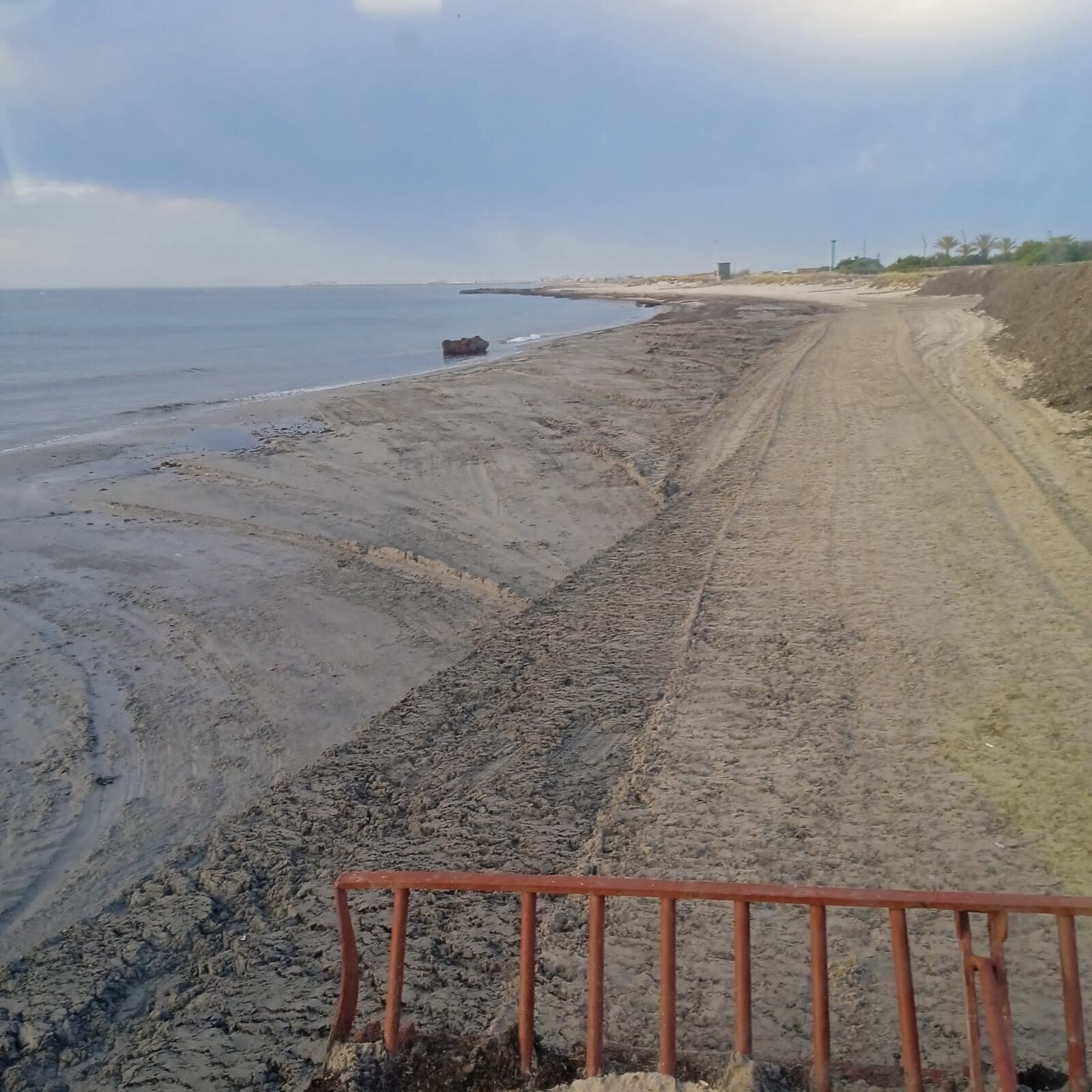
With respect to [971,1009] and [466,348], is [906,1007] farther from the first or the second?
[466,348]

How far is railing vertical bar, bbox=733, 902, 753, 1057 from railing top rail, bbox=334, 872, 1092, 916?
0.08 m

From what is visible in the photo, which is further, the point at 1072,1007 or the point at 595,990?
the point at 595,990

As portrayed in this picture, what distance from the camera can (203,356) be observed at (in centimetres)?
4169

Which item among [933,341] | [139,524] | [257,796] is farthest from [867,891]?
[933,341]

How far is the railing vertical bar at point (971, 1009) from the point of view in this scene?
2.81 meters

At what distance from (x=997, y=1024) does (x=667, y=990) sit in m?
1.01

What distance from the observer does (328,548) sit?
32.8 feet

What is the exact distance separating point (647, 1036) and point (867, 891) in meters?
1.01

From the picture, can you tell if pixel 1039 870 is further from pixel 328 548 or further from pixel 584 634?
pixel 328 548

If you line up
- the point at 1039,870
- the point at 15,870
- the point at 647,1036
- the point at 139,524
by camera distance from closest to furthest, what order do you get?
the point at 647,1036 < the point at 1039,870 < the point at 15,870 < the point at 139,524

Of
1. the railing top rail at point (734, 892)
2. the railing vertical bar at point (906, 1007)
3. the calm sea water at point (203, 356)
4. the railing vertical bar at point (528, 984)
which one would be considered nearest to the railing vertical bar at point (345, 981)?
the railing top rail at point (734, 892)

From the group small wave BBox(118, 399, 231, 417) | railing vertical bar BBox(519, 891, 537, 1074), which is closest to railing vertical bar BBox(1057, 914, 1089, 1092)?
railing vertical bar BBox(519, 891, 537, 1074)

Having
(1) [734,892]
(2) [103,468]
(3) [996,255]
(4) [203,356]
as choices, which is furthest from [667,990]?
(3) [996,255]

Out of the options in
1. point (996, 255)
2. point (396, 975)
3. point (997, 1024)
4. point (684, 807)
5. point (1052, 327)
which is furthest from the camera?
point (996, 255)
